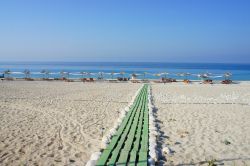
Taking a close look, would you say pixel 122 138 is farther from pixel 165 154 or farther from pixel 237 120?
pixel 237 120

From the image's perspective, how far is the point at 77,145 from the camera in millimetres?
6738

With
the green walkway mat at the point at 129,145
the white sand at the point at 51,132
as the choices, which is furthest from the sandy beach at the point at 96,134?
the green walkway mat at the point at 129,145

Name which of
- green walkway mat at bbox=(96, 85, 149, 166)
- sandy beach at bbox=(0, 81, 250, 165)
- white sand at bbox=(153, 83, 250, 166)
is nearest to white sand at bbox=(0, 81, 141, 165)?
sandy beach at bbox=(0, 81, 250, 165)

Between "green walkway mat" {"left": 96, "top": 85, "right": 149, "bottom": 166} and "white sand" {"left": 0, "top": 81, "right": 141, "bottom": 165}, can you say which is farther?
"white sand" {"left": 0, "top": 81, "right": 141, "bottom": 165}

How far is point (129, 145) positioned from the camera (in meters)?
6.41

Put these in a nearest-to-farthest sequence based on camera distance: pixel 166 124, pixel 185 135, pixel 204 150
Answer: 1. pixel 204 150
2. pixel 185 135
3. pixel 166 124

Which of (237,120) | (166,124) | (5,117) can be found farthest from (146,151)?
(5,117)

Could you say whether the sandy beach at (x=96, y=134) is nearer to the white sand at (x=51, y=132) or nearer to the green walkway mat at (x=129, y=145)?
the white sand at (x=51, y=132)

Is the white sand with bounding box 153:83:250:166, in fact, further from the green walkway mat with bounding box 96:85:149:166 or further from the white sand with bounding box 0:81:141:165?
the white sand with bounding box 0:81:141:165

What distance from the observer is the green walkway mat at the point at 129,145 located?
5.46m

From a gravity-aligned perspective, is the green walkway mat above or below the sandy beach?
above

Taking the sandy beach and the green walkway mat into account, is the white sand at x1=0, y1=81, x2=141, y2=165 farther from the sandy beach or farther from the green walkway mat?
→ the green walkway mat

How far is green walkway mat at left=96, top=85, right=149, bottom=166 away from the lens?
5465mm

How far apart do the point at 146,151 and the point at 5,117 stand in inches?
225
